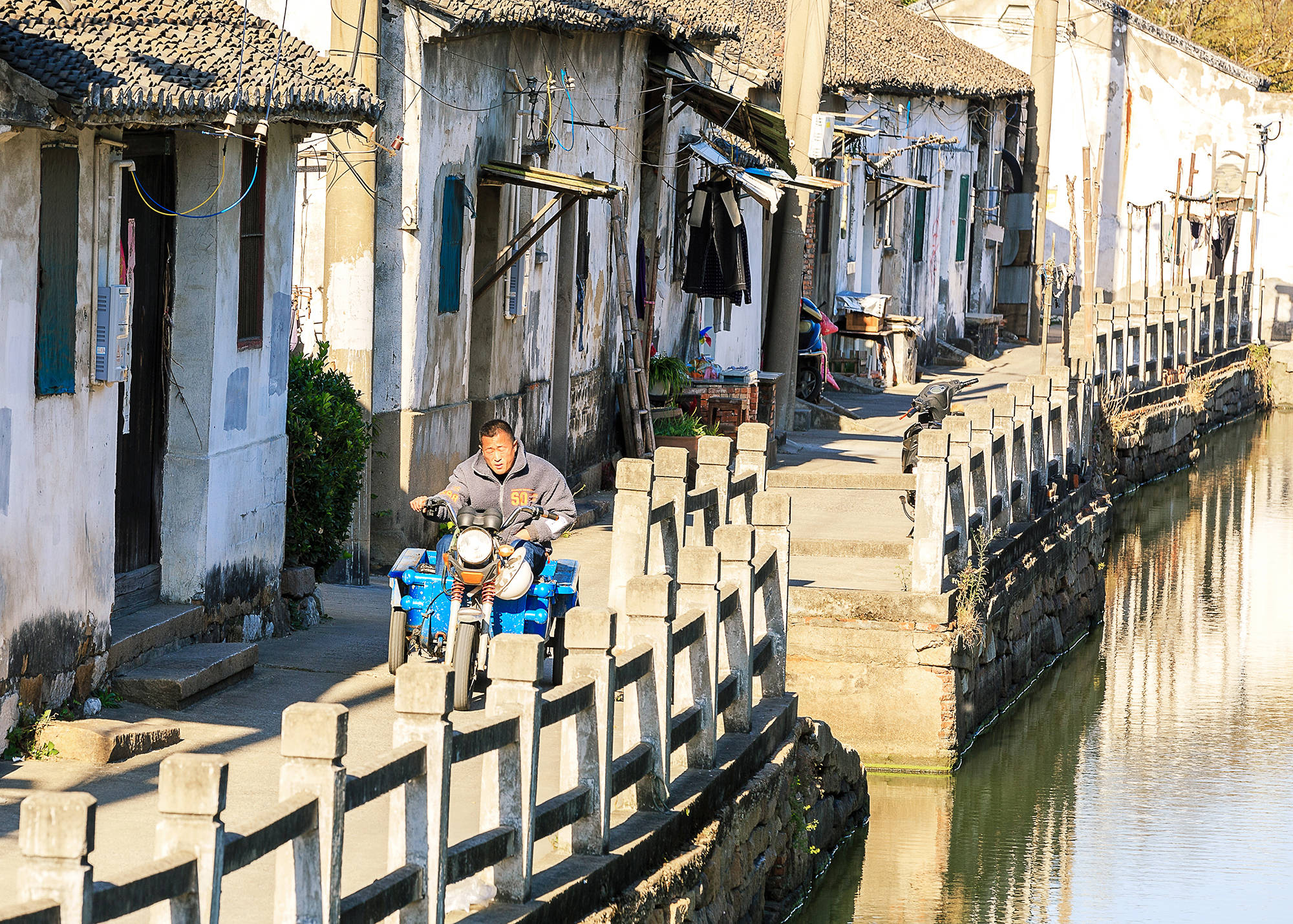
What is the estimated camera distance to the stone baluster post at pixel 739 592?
9594mm

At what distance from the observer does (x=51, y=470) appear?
862 cm

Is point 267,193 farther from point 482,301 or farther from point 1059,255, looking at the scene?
point 1059,255

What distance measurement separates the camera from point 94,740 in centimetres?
835

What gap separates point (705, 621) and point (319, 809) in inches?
146

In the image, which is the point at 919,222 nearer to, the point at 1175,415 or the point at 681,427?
the point at 1175,415

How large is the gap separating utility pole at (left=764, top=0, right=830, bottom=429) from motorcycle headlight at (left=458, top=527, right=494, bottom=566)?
1184 cm

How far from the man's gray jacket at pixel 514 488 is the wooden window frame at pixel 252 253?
5.17 feet

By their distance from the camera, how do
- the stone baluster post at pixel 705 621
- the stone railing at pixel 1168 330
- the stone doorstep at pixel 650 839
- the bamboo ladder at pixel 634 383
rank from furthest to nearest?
the stone railing at pixel 1168 330 < the bamboo ladder at pixel 634 383 < the stone baluster post at pixel 705 621 < the stone doorstep at pixel 650 839

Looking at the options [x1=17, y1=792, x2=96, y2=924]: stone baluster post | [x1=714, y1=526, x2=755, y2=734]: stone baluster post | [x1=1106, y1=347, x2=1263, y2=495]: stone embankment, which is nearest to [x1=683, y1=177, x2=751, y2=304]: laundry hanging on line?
[x1=1106, y1=347, x2=1263, y2=495]: stone embankment

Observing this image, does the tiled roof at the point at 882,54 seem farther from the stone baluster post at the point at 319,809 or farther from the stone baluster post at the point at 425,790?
the stone baluster post at the point at 319,809

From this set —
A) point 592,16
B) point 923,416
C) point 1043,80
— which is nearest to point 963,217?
point 1043,80

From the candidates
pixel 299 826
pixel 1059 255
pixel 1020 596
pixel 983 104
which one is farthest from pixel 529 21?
pixel 1059 255

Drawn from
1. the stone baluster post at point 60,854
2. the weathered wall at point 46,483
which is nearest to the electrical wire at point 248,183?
the weathered wall at point 46,483

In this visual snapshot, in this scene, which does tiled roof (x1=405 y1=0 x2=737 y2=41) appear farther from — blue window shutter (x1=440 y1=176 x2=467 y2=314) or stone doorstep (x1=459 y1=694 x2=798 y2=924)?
stone doorstep (x1=459 y1=694 x2=798 y2=924)
